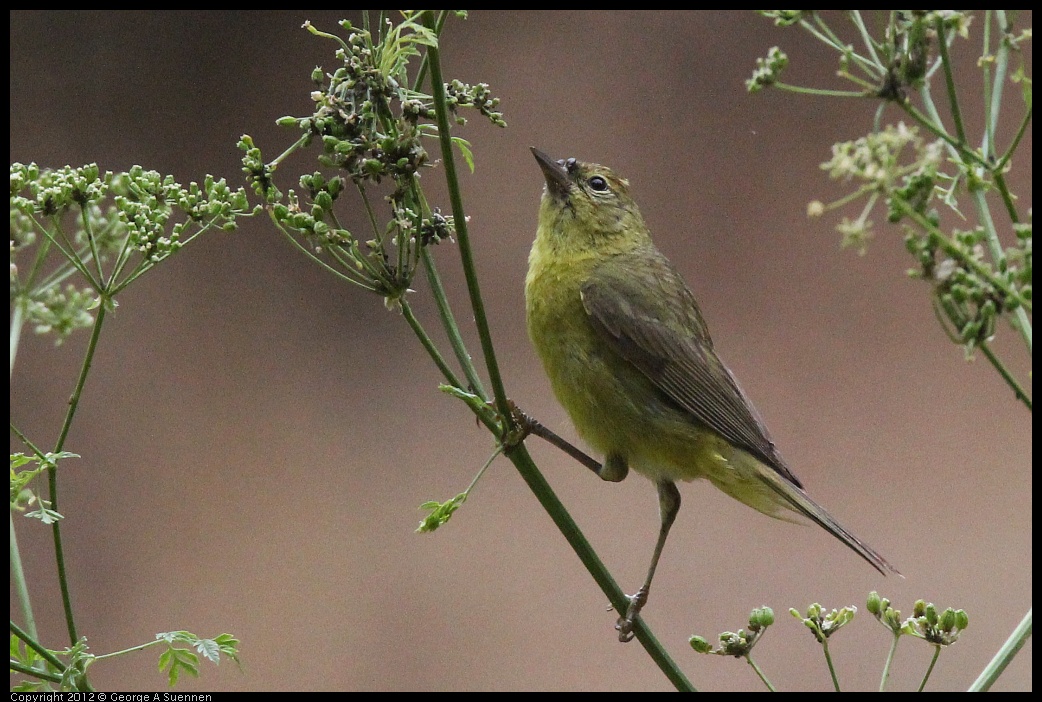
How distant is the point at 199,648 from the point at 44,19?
6.86 m

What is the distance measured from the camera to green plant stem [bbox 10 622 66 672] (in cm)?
179

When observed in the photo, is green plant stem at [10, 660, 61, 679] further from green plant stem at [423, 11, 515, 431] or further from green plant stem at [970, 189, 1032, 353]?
green plant stem at [970, 189, 1032, 353]

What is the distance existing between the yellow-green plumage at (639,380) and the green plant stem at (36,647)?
183cm

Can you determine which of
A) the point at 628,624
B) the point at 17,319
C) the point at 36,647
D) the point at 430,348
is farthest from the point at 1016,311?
the point at 17,319

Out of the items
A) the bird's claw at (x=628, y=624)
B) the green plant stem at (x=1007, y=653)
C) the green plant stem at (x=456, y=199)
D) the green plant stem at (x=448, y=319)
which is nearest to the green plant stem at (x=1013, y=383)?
the green plant stem at (x=1007, y=653)

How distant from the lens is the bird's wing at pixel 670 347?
338cm

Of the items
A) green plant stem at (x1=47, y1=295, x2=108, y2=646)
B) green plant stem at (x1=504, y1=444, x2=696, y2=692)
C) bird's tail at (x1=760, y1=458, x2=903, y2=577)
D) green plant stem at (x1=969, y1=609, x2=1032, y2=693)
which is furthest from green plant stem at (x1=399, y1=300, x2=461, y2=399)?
bird's tail at (x1=760, y1=458, x2=903, y2=577)

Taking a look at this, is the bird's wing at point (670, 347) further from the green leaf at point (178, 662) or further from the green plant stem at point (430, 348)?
the green leaf at point (178, 662)

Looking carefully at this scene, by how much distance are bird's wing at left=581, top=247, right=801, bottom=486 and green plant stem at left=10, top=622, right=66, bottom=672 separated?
1.99 m

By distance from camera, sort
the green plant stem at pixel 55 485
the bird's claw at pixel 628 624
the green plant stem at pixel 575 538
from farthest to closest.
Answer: the bird's claw at pixel 628 624
the green plant stem at pixel 575 538
the green plant stem at pixel 55 485

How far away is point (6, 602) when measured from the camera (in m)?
1.84

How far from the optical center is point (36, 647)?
5.97 feet

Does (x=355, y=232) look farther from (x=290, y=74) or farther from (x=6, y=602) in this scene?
(x=6, y=602)
